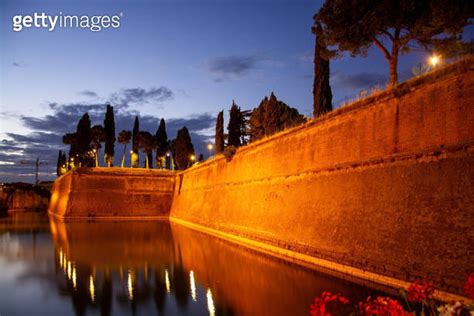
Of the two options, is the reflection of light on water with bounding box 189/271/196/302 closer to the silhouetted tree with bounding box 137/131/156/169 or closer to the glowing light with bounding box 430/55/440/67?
the glowing light with bounding box 430/55/440/67

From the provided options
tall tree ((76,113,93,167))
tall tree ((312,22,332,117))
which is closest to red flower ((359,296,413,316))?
tall tree ((312,22,332,117))

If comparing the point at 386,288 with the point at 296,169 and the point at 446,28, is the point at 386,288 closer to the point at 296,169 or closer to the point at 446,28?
the point at 296,169

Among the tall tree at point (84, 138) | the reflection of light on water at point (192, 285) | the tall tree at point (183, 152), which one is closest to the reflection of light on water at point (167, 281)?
the reflection of light on water at point (192, 285)

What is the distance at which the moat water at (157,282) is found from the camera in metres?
10.8

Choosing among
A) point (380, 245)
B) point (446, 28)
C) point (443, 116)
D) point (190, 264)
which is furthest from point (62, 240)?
point (446, 28)

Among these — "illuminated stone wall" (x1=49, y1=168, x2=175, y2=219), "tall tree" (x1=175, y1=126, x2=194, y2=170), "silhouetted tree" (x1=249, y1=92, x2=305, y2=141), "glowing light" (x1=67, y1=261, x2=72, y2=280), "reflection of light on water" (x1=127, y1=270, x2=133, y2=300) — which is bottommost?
"glowing light" (x1=67, y1=261, x2=72, y2=280)

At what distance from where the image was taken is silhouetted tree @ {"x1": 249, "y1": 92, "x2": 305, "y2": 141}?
129 feet

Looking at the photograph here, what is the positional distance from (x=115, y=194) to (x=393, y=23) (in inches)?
1382

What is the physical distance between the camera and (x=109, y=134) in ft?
175

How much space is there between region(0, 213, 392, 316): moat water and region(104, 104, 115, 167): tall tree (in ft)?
106

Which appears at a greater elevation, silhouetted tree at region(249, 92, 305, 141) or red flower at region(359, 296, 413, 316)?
silhouetted tree at region(249, 92, 305, 141)

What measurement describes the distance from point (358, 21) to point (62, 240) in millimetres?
22122

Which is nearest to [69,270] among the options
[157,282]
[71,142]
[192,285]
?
[157,282]

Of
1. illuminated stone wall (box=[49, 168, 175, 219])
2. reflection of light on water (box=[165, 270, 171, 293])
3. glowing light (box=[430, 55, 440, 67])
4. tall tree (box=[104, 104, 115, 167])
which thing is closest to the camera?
reflection of light on water (box=[165, 270, 171, 293])
